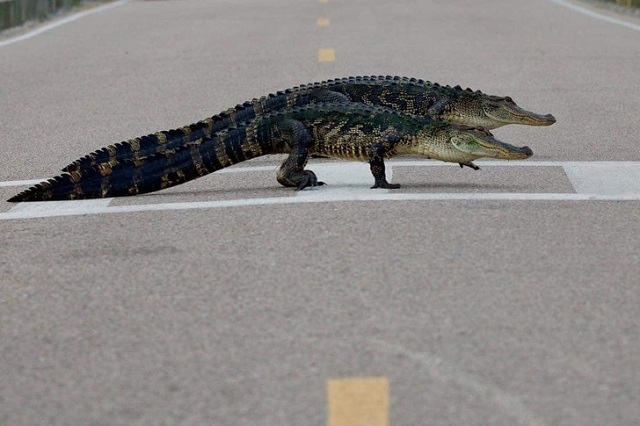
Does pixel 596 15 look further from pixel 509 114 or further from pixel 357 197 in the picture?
pixel 357 197

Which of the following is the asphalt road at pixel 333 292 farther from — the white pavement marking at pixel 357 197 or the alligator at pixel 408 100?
the alligator at pixel 408 100

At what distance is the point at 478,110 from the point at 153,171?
3.14 m

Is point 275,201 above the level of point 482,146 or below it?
below

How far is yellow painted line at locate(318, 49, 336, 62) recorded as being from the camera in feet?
75.5

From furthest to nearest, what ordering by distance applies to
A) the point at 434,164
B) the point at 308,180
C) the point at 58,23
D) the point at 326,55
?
the point at 58,23 < the point at 326,55 < the point at 434,164 < the point at 308,180

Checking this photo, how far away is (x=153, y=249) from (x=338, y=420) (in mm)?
3369

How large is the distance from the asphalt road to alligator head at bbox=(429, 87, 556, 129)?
0.52 m

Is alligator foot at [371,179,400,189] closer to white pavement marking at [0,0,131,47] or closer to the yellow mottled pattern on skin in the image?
the yellow mottled pattern on skin

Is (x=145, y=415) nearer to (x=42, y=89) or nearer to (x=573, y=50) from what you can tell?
(x=42, y=89)

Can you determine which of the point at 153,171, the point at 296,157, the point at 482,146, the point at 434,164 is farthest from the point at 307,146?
the point at 434,164

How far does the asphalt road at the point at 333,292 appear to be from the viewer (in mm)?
6137

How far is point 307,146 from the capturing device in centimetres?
1136

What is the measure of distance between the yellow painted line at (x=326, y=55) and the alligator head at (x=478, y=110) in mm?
9724

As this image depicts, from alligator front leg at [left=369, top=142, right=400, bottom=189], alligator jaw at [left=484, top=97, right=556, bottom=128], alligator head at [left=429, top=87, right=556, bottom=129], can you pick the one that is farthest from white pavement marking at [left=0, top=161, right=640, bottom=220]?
alligator head at [left=429, top=87, right=556, bottom=129]
